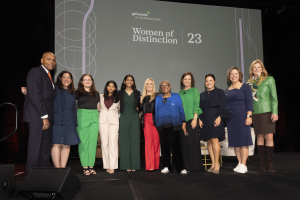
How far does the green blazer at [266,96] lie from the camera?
122 inches

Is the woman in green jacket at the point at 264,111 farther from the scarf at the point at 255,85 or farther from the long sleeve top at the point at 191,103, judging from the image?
the long sleeve top at the point at 191,103

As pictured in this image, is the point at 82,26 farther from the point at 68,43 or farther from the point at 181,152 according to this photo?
the point at 181,152

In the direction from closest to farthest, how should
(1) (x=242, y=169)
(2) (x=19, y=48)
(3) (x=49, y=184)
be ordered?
(3) (x=49, y=184), (1) (x=242, y=169), (2) (x=19, y=48)

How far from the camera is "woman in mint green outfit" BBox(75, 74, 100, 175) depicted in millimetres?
3035

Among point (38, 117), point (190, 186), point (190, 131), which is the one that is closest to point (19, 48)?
point (38, 117)

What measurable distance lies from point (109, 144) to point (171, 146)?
91cm

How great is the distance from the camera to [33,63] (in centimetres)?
461

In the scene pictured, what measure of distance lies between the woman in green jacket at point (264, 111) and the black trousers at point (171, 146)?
1.14m

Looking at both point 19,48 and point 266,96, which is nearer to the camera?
point 266,96

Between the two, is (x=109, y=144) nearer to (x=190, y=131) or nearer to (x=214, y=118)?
(x=190, y=131)

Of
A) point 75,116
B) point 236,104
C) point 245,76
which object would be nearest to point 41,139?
point 75,116

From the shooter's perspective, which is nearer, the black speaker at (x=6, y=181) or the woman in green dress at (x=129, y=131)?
the black speaker at (x=6, y=181)

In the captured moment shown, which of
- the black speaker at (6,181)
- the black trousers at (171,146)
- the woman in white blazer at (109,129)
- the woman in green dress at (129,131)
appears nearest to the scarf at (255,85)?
the black trousers at (171,146)

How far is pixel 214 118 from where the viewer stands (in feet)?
9.97
